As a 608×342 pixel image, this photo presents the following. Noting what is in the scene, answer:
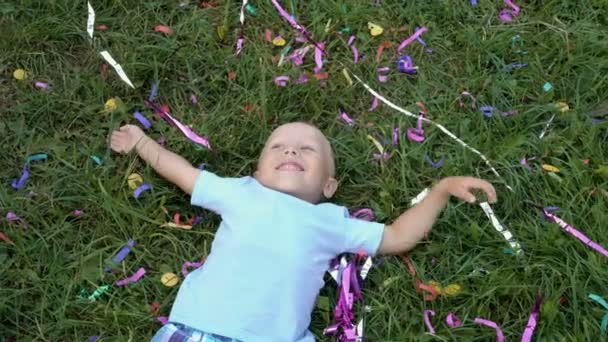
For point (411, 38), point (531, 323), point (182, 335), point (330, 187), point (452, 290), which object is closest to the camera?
point (182, 335)

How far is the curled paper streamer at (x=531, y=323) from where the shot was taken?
2811 mm

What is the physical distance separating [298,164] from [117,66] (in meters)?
1.24

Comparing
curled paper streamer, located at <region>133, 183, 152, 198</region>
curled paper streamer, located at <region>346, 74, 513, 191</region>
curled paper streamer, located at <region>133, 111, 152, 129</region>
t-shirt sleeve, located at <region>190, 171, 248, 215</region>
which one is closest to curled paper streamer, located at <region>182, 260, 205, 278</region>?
t-shirt sleeve, located at <region>190, 171, 248, 215</region>

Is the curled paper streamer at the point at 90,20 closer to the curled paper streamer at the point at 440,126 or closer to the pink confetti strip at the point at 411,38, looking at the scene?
the curled paper streamer at the point at 440,126

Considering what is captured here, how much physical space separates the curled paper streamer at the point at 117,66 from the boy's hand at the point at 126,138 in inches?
11.7

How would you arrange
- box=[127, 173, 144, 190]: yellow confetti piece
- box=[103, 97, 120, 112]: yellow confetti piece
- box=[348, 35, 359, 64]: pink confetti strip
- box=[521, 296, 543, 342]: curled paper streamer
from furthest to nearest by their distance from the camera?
1. box=[348, 35, 359, 64]: pink confetti strip
2. box=[103, 97, 120, 112]: yellow confetti piece
3. box=[127, 173, 144, 190]: yellow confetti piece
4. box=[521, 296, 543, 342]: curled paper streamer

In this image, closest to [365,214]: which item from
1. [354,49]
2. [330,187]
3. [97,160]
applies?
[330,187]

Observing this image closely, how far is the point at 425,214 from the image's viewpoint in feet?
9.87

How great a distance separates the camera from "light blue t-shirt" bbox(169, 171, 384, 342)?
8.86 feet

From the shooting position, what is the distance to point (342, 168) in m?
3.35

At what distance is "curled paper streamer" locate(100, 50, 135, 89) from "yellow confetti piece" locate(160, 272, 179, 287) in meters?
1.08

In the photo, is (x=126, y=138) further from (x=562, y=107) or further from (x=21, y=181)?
(x=562, y=107)

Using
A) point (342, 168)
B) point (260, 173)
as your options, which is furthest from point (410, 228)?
point (260, 173)

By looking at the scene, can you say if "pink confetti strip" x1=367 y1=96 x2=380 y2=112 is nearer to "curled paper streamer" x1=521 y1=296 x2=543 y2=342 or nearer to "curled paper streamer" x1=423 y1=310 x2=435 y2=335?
"curled paper streamer" x1=423 y1=310 x2=435 y2=335
